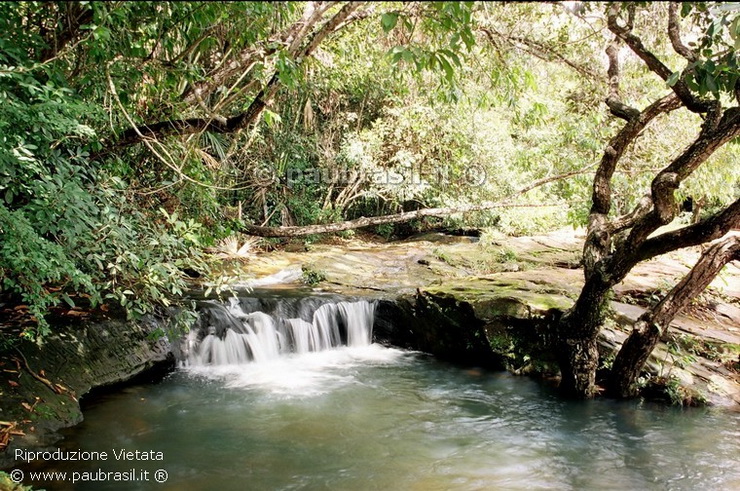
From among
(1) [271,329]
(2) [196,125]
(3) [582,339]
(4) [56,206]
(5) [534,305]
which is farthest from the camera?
(1) [271,329]

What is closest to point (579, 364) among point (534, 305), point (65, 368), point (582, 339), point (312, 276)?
point (582, 339)

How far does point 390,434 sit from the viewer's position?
611cm

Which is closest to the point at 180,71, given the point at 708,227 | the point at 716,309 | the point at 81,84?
the point at 81,84

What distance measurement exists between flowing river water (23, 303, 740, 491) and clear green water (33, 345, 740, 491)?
2 cm

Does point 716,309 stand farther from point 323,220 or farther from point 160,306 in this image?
point 323,220

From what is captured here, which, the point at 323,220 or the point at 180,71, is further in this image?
the point at 323,220

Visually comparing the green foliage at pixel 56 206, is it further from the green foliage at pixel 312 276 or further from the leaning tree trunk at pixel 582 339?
the green foliage at pixel 312 276

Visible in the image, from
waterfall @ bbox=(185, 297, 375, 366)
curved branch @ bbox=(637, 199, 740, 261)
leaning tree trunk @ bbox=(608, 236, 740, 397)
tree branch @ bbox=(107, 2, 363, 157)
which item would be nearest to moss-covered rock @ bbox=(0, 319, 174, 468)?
waterfall @ bbox=(185, 297, 375, 366)

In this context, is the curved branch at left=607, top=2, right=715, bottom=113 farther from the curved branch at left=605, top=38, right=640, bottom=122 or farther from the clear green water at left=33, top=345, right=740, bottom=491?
the clear green water at left=33, top=345, right=740, bottom=491

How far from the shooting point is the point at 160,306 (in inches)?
305

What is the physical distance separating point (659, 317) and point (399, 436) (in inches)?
136

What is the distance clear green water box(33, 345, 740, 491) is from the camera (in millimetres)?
5070

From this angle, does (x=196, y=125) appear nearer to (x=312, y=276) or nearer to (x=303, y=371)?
(x=303, y=371)

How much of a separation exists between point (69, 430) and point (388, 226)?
55.9 ft
